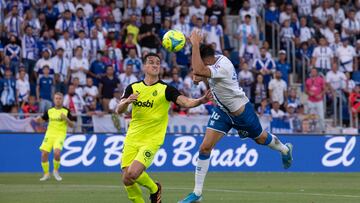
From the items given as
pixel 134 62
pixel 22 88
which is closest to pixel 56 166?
pixel 22 88

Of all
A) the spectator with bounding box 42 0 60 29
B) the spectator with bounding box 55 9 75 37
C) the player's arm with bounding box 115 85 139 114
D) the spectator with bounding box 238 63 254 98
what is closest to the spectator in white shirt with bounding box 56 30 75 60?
the spectator with bounding box 55 9 75 37

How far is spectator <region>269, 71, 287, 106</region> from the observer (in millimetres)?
33469

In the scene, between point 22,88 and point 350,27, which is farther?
point 350,27

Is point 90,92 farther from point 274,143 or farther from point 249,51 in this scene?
point 274,143

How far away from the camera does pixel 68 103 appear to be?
30.7 m

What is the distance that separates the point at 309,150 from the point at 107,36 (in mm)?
8163

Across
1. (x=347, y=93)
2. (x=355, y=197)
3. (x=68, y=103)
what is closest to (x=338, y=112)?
(x=347, y=93)

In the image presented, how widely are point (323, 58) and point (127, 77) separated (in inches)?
301

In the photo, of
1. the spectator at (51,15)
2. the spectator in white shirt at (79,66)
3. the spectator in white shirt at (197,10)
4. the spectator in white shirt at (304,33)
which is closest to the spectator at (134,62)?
the spectator in white shirt at (79,66)

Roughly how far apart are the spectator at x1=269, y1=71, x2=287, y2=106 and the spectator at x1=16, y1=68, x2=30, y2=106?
8.24 m

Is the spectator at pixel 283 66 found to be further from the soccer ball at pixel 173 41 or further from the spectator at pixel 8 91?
the soccer ball at pixel 173 41

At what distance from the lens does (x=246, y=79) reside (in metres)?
33.5

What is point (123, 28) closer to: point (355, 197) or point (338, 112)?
point (338, 112)

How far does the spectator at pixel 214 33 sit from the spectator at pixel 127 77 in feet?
11.7
